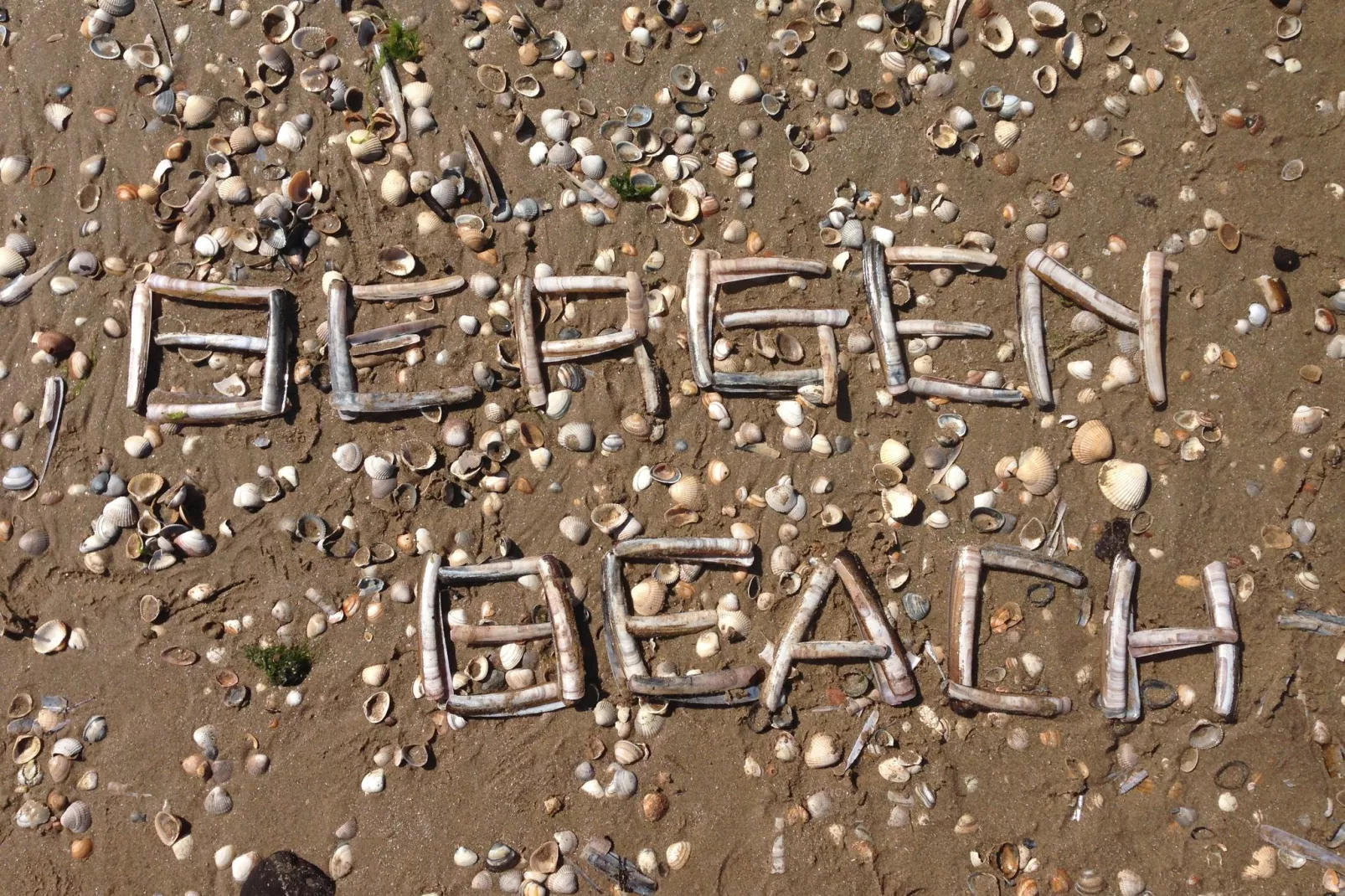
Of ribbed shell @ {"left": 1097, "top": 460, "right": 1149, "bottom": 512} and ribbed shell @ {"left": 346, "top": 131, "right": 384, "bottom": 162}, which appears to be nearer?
ribbed shell @ {"left": 1097, "top": 460, "right": 1149, "bottom": 512}

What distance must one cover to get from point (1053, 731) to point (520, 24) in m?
3.63

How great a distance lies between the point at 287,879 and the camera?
3.12 metres

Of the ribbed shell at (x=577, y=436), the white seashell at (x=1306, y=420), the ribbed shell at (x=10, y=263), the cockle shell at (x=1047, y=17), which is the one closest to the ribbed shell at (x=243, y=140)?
the ribbed shell at (x=10, y=263)

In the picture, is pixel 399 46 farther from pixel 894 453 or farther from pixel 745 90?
pixel 894 453

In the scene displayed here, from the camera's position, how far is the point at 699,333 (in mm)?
3076

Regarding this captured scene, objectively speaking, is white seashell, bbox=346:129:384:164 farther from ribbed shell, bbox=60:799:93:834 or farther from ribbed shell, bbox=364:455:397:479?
ribbed shell, bbox=60:799:93:834

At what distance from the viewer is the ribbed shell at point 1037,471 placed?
3.14 meters

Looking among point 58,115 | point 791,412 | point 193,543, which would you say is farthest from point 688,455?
point 58,115

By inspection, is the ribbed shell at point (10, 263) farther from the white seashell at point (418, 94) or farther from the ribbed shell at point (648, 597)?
the ribbed shell at point (648, 597)

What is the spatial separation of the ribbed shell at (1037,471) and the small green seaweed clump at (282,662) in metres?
2.99

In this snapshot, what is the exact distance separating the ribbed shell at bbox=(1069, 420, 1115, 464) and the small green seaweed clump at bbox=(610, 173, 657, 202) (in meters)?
2.00

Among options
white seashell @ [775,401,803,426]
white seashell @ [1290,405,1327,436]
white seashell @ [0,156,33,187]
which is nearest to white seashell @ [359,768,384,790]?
white seashell @ [775,401,803,426]

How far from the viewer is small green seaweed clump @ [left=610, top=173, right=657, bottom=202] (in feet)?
10.7

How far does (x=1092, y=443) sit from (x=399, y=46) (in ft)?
10.7
